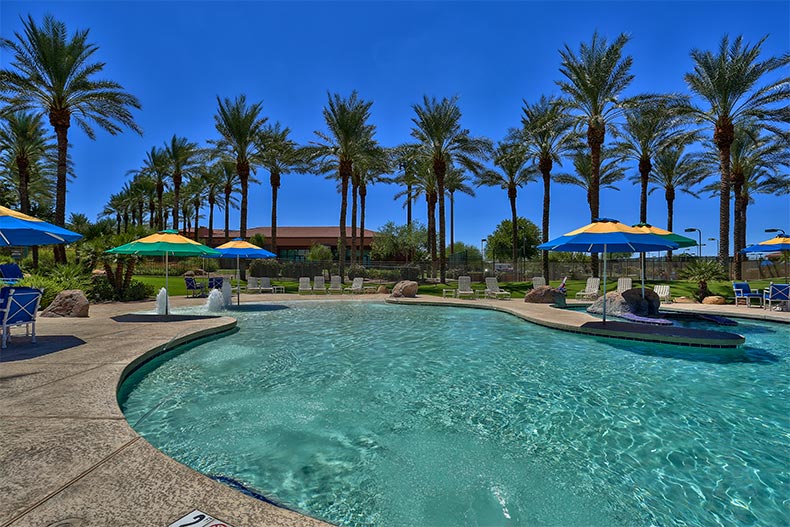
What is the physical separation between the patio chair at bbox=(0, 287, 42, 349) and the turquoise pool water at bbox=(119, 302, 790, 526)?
234 cm

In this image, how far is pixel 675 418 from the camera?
15.3 feet

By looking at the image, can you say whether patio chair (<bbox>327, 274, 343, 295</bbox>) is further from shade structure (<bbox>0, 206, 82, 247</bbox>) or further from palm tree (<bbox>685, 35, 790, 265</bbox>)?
palm tree (<bbox>685, 35, 790, 265</bbox>)

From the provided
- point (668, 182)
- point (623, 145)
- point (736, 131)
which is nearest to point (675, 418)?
point (623, 145)

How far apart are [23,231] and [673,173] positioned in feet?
127

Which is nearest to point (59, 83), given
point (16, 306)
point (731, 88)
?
point (16, 306)

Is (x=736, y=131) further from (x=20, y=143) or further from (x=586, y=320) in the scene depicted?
(x=20, y=143)

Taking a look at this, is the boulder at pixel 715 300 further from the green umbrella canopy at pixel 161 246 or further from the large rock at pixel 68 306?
the large rock at pixel 68 306

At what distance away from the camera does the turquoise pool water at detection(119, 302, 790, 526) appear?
3055mm

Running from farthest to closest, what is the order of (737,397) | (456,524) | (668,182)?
(668,182) → (737,397) → (456,524)

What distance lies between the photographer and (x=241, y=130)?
2833 centimetres

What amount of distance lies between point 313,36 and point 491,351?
11.8 metres

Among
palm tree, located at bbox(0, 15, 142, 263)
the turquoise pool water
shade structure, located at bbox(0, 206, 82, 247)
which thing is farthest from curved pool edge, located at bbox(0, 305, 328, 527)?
palm tree, located at bbox(0, 15, 142, 263)

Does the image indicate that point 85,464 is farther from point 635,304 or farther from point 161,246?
point 635,304

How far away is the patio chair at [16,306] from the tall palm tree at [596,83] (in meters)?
22.9
